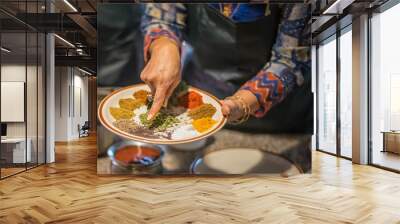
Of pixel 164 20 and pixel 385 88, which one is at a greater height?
pixel 164 20

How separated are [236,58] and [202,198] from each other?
2.72 m

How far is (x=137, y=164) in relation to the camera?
661cm

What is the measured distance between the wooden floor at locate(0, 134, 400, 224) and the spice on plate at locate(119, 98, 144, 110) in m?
1.19

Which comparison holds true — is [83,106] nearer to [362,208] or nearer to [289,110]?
[289,110]

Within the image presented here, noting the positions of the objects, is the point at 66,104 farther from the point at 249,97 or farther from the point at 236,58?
the point at 249,97

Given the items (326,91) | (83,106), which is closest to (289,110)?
(326,91)

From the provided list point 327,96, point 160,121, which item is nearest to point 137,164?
point 160,121

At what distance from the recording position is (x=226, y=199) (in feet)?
15.9

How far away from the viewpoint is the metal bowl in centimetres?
654

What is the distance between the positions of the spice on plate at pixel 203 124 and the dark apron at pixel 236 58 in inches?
18.7

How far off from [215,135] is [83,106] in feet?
45.1

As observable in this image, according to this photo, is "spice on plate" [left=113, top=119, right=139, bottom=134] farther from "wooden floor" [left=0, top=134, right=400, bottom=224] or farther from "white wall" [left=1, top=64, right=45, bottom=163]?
"white wall" [left=1, top=64, right=45, bottom=163]

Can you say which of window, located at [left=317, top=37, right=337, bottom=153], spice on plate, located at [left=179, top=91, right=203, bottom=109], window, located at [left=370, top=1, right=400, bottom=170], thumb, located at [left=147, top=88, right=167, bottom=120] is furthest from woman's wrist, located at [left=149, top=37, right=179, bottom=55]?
window, located at [left=317, top=37, right=337, bottom=153]

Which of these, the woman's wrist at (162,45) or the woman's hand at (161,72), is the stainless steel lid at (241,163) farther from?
the woman's wrist at (162,45)
